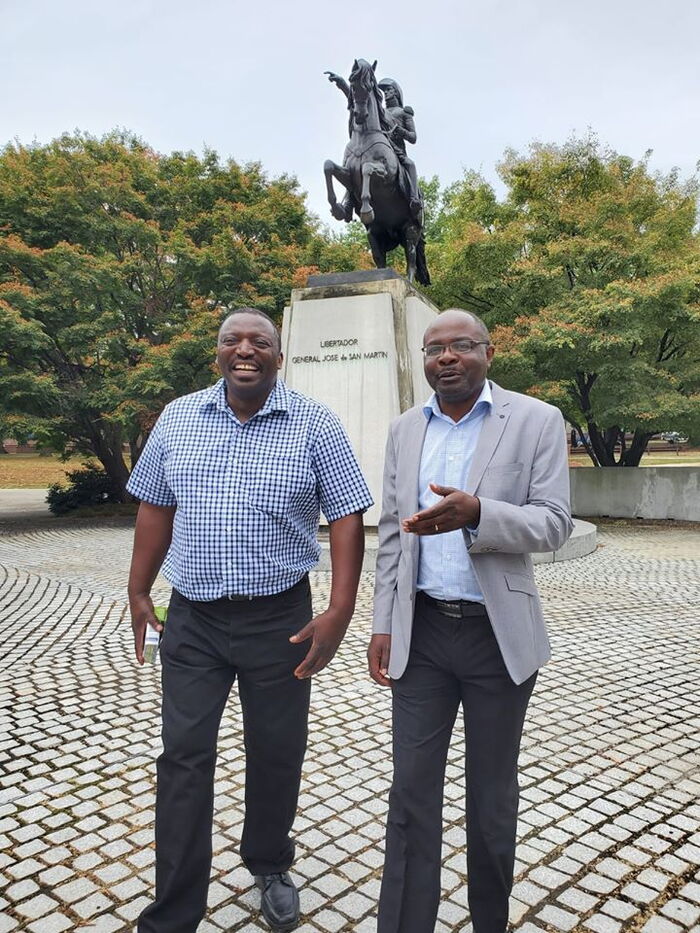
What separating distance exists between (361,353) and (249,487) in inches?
289

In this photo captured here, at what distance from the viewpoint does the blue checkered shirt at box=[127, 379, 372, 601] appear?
2088 mm

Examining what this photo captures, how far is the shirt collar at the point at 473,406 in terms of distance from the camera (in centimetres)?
199

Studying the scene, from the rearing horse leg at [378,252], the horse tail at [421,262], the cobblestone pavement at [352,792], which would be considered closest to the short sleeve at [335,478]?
the cobblestone pavement at [352,792]

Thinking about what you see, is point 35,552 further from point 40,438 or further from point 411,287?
point 411,287

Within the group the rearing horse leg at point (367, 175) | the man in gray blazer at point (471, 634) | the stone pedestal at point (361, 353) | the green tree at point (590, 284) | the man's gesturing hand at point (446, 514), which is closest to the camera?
the man's gesturing hand at point (446, 514)

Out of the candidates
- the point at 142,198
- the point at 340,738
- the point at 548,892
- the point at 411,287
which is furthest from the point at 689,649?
the point at 142,198

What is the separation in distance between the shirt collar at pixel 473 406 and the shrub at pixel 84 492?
1649 centimetres

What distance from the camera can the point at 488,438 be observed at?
194 centimetres

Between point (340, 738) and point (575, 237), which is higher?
point (575, 237)

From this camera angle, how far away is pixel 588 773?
10.8 ft

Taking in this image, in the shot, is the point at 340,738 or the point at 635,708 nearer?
the point at 340,738

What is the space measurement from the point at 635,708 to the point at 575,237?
12019 millimetres

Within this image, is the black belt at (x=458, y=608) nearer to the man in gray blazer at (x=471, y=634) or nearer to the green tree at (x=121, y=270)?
the man in gray blazer at (x=471, y=634)

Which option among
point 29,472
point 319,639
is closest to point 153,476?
point 319,639
